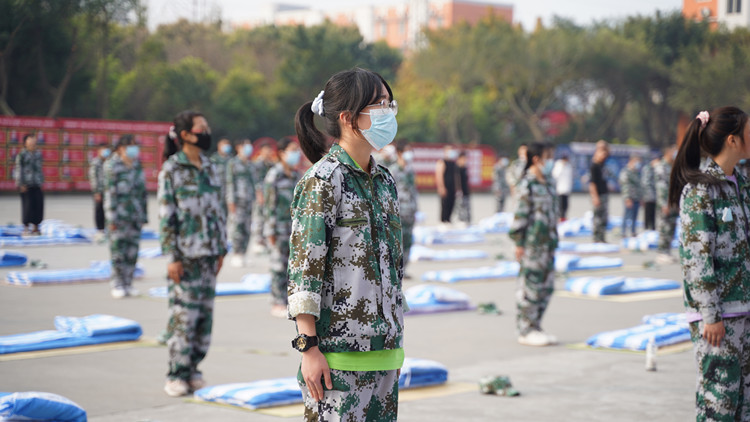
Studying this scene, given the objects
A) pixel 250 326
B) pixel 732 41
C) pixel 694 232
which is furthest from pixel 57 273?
pixel 732 41

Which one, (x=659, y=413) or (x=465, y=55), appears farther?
(x=465, y=55)

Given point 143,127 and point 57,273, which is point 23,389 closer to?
point 57,273

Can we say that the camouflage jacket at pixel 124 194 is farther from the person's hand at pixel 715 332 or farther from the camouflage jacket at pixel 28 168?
the person's hand at pixel 715 332

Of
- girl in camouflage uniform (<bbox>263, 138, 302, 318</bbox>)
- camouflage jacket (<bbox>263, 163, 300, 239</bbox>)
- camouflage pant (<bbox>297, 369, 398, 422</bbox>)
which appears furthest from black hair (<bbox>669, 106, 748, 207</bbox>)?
camouflage jacket (<bbox>263, 163, 300, 239</bbox>)

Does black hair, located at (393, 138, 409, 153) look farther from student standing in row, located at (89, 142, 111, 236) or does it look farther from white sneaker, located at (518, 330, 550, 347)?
student standing in row, located at (89, 142, 111, 236)

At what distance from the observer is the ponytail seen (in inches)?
150

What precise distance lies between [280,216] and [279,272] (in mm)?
718

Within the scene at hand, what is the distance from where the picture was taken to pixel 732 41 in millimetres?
40562

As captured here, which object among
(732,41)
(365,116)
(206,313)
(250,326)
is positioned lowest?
(250,326)

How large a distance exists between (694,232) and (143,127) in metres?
32.2

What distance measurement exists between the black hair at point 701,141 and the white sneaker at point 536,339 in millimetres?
4212

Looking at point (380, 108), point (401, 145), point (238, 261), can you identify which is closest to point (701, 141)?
point (380, 108)

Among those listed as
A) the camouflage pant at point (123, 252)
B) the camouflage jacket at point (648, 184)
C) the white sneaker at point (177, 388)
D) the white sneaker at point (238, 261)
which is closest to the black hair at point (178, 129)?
the white sneaker at point (177, 388)

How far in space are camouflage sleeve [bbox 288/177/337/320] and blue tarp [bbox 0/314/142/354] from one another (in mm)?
5517
